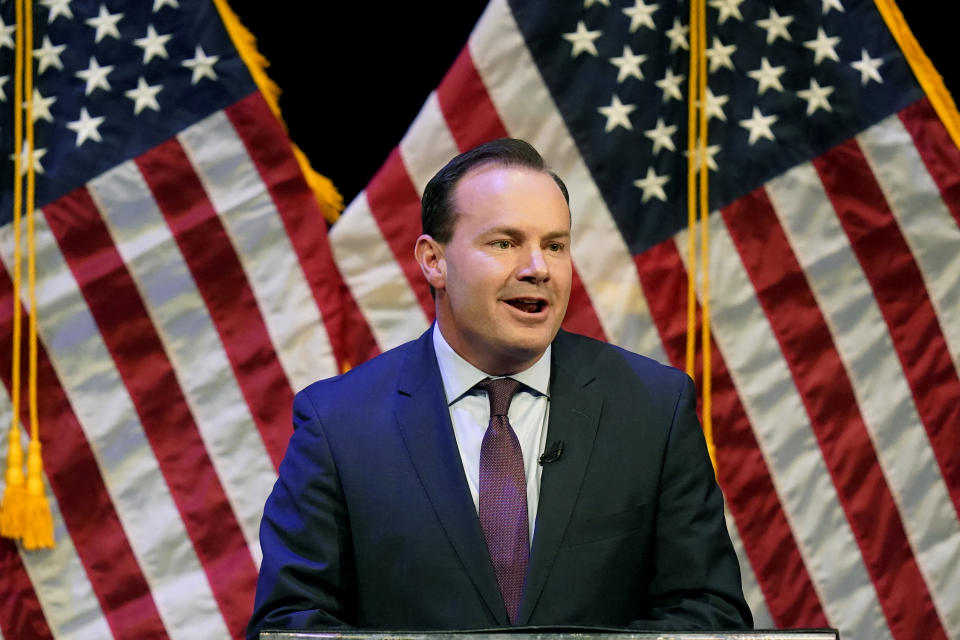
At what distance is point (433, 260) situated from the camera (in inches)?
78.7

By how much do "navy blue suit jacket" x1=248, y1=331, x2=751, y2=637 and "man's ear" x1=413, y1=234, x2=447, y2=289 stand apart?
170mm

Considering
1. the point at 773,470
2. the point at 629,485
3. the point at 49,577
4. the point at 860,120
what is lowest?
the point at 773,470

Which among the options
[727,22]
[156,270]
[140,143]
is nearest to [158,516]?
[156,270]

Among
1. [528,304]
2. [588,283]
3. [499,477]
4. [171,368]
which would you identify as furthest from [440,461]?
[171,368]

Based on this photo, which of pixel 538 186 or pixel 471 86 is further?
pixel 471 86

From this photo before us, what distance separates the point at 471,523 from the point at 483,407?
23cm

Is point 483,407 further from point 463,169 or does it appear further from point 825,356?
point 825,356

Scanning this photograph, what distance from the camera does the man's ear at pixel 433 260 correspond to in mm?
1982

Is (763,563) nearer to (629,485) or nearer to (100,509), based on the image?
(629,485)

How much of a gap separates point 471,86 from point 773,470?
4.35 feet

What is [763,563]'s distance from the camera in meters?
3.05

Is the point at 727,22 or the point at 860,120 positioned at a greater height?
the point at 727,22

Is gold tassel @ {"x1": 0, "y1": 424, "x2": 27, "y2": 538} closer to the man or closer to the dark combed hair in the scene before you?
the man

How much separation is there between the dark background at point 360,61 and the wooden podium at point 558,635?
2.01 metres
